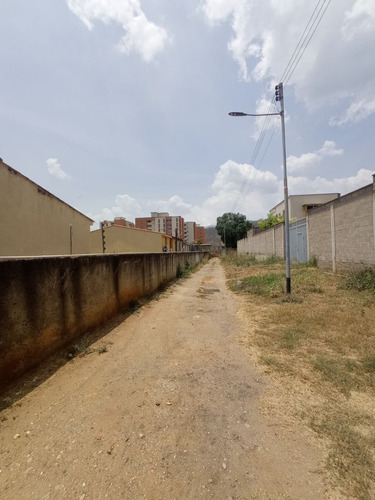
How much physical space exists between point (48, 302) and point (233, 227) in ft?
164

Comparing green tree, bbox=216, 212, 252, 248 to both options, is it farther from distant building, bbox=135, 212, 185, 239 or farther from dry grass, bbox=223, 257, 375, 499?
Result: dry grass, bbox=223, 257, 375, 499

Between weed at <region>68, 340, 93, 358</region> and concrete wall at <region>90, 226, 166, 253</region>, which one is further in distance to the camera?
concrete wall at <region>90, 226, 166, 253</region>

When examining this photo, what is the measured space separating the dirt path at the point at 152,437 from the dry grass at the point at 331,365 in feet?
0.77

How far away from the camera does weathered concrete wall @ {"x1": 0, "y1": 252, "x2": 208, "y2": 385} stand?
8.62 feet

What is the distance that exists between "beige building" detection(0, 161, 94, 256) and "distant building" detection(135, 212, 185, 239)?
66.9m

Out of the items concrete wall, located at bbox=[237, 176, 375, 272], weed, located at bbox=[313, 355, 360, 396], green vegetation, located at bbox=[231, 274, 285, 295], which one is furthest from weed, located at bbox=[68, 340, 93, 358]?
concrete wall, located at bbox=[237, 176, 375, 272]

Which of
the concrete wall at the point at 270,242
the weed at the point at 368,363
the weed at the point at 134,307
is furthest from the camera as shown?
the concrete wall at the point at 270,242

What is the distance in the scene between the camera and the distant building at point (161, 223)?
83700 mm

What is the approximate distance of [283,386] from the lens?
2695 millimetres

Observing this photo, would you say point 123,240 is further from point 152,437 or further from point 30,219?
point 152,437

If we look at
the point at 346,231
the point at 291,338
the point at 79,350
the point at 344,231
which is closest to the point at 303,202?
the point at 344,231

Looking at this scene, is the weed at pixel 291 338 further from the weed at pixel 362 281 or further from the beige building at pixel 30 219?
the beige building at pixel 30 219

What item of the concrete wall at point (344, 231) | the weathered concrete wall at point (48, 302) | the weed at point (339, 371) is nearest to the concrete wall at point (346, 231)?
the concrete wall at point (344, 231)

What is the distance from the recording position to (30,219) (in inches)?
424
